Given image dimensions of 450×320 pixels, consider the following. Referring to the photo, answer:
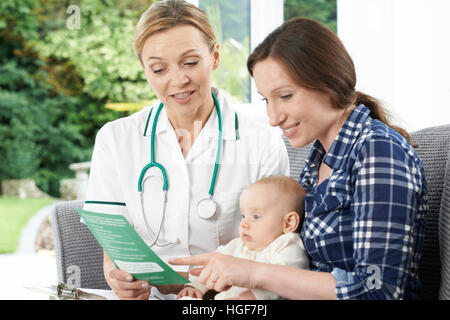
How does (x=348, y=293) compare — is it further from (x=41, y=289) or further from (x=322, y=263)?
(x=41, y=289)

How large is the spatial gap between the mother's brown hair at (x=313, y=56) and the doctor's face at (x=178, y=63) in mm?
122

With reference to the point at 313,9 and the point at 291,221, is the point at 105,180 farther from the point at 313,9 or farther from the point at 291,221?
the point at 313,9

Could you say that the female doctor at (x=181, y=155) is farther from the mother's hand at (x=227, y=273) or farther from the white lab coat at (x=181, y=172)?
the mother's hand at (x=227, y=273)

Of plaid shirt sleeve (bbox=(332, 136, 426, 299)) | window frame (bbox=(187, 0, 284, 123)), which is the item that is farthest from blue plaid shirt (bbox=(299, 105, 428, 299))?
window frame (bbox=(187, 0, 284, 123))

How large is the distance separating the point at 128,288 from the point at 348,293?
1.27ft

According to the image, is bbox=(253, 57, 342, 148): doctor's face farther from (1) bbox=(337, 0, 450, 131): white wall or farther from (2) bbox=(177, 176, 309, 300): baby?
(1) bbox=(337, 0, 450, 131): white wall

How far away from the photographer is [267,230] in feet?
3.04

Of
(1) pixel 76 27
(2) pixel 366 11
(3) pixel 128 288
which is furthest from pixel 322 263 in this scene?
(2) pixel 366 11

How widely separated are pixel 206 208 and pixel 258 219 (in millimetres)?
101

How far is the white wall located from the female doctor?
88 cm

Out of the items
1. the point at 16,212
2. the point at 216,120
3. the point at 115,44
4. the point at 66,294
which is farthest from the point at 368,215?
the point at 16,212

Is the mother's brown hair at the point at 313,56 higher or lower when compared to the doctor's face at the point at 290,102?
higher

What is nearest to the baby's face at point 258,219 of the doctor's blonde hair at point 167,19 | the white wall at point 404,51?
the doctor's blonde hair at point 167,19

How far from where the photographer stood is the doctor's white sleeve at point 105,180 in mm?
1084
